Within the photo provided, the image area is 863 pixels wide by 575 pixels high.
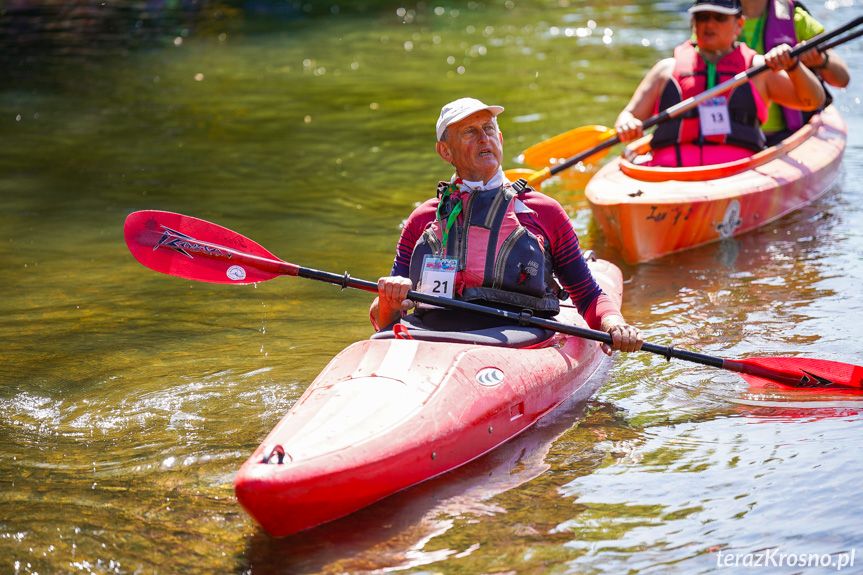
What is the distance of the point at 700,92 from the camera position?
636 cm

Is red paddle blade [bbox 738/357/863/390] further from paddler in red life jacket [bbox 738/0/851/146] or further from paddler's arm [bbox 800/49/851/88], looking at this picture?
paddler in red life jacket [bbox 738/0/851/146]

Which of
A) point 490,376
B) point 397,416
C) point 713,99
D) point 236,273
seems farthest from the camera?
point 713,99

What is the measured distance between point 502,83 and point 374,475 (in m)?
9.24

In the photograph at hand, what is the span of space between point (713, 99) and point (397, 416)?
4031mm

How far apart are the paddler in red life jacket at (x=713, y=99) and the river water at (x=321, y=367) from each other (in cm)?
68

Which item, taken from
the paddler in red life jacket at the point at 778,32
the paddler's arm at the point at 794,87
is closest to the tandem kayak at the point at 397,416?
the paddler's arm at the point at 794,87

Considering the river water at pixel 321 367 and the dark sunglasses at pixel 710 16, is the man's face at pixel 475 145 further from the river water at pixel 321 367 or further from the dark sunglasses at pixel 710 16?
the dark sunglasses at pixel 710 16

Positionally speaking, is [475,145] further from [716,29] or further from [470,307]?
[716,29]

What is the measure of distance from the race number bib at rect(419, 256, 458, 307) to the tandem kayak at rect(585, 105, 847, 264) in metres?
2.35

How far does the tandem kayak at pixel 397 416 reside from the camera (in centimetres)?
291

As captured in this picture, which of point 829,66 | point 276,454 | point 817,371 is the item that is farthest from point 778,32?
point 276,454

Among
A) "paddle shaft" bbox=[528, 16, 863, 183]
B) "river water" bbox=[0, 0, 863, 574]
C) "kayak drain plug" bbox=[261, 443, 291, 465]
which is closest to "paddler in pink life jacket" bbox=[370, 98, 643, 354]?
"river water" bbox=[0, 0, 863, 574]

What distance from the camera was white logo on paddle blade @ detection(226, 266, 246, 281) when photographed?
4133 millimetres

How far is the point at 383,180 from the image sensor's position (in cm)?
798
